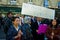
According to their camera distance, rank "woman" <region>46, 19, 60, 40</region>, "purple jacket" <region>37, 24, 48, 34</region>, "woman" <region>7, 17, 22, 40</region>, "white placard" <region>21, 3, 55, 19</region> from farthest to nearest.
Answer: "white placard" <region>21, 3, 55, 19</region>
"purple jacket" <region>37, 24, 48, 34</region>
"woman" <region>46, 19, 60, 40</region>
"woman" <region>7, 17, 22, 40</region>

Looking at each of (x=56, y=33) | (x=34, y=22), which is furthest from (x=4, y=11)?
(x=56, y=33)

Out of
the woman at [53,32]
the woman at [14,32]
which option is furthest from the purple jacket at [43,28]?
the woman at [14,32]

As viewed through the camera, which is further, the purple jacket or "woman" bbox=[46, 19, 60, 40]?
the purple jacket

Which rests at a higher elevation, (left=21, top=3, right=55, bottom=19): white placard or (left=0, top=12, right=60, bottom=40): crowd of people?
(left=21, top=3, right=55, bottom=19): white placard

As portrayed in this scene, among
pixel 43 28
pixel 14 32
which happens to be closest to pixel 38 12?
pixel 43 28

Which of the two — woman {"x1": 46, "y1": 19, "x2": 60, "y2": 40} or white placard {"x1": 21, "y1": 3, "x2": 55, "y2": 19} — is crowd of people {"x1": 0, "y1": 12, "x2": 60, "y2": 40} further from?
white placard {"x1": 21, "y1": 3, "x2": 55, "y2": 19}

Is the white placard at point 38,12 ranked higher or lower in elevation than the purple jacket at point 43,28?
higher

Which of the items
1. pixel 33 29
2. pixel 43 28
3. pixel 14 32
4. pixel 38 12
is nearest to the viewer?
pixel 14 32

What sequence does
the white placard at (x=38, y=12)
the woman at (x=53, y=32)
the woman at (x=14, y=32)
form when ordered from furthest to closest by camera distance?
the white placard at (x=38, y=12) < the woman at (x=53, y=32) < the woman at (x=14, y=32)

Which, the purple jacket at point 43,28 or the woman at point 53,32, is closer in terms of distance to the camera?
the woman at point 53,32

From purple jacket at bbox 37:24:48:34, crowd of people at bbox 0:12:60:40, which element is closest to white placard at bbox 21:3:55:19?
crowd of people at bbox 0:12:60:40

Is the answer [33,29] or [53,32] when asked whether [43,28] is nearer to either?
[53,32]

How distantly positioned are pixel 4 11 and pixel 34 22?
22.9 meters

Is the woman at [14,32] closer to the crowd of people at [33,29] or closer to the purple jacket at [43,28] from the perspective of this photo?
the crowd of people at [33,29]
